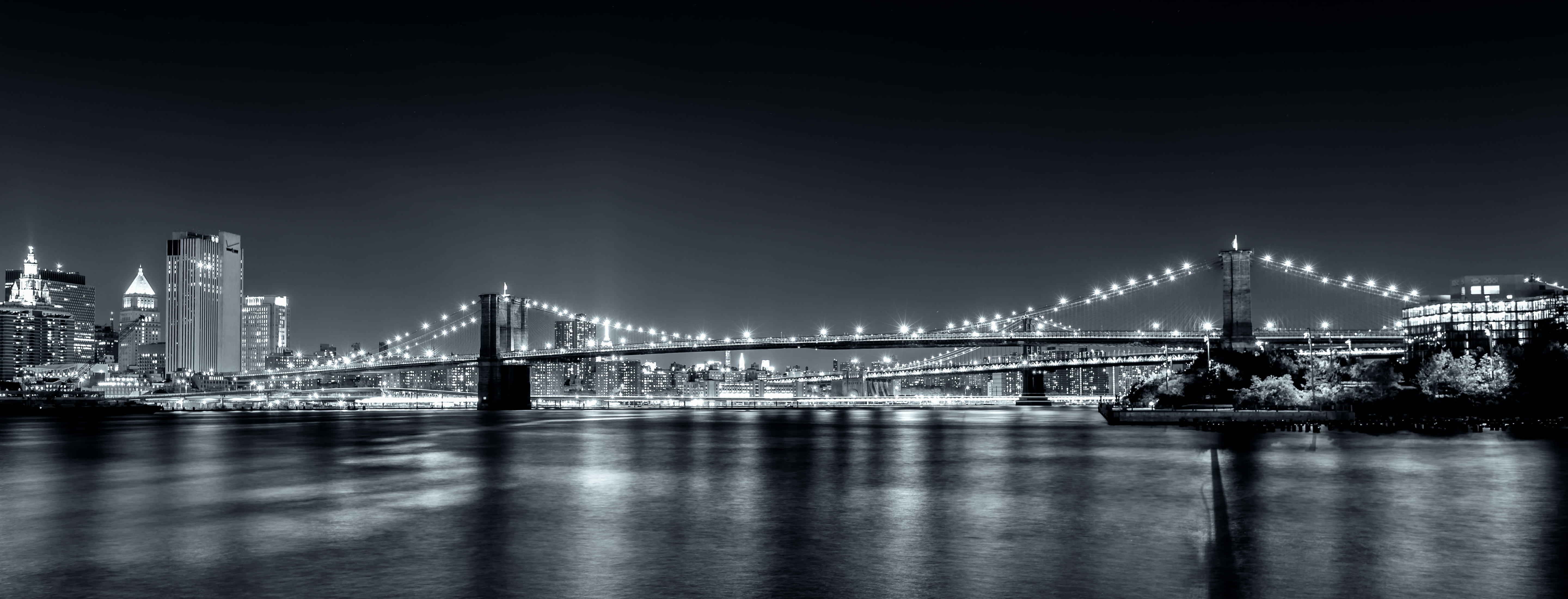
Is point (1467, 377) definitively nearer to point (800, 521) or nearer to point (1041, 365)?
point (800, 521)

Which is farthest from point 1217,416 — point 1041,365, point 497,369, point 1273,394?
point 497,369

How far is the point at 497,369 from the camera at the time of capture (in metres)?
110

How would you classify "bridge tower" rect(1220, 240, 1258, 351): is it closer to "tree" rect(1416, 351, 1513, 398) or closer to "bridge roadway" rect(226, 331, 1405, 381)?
"bridge roadway" rect(226, 331, 1405, 381)

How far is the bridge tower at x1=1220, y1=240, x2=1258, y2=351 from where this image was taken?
3568 inches

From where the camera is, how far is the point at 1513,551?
18.3m

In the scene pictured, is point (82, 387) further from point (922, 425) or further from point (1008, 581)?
point (1008, 581)

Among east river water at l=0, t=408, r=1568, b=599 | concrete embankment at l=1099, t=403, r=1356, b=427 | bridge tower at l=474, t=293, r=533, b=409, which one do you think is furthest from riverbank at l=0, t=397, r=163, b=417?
concrete embankment at l=1099, t=403, r=1356, b=427

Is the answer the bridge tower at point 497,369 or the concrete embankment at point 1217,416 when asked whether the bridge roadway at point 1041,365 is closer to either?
the concrete embankment at point 1217,416

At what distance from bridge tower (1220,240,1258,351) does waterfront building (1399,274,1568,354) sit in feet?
75.6

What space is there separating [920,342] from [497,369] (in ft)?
128

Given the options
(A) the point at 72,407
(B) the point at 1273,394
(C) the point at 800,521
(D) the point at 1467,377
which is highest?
(D) the point at 1467,377

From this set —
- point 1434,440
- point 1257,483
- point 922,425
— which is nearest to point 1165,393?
point 922,425

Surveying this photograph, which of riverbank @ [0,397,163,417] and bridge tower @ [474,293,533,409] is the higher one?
bridge tower @ [474,293,533,409]

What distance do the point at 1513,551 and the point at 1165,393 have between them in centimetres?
6075
